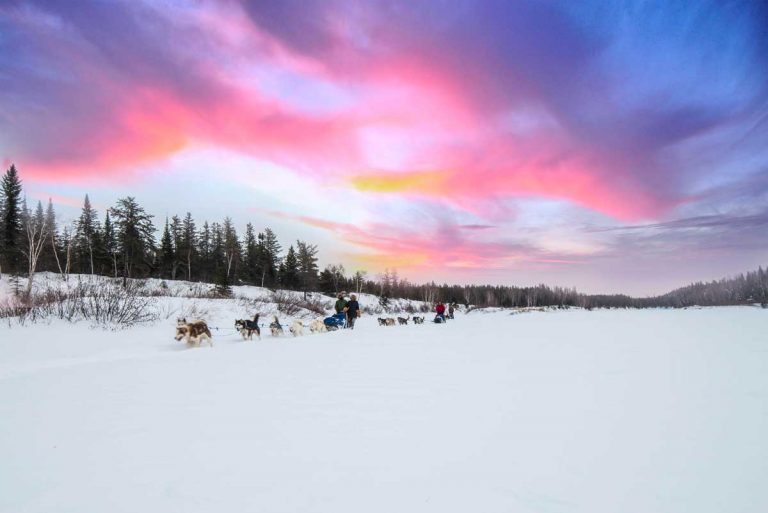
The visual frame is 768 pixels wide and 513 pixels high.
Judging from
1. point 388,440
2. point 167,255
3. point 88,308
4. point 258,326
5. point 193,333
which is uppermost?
point 167,255

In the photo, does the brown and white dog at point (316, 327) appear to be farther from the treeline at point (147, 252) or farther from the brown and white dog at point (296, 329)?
the treeline at point (147, 252)

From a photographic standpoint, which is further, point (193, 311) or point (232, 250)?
point (232, 250)

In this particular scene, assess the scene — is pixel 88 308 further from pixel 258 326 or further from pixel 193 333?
pixel 258 326

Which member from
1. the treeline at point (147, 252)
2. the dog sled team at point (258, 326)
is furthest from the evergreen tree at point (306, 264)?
the dog sled team at point (258, 326)

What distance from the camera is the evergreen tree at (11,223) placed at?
35.6m

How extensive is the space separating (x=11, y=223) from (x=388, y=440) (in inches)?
2305

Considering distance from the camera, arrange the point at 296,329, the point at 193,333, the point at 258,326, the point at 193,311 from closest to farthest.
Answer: the point at 193,333 < the point at 258,326 < the point at 296,329 < the point at 193,311

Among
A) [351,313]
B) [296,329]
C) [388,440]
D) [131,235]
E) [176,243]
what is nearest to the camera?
[388,440]

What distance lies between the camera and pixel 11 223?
3988 centimetres

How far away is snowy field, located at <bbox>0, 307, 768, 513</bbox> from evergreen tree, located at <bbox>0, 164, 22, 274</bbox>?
4472cm

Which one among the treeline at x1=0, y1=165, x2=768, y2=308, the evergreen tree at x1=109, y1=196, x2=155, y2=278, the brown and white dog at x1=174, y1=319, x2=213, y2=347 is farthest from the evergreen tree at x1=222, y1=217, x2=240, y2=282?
the brown and white dog at x1=174, y1=319, x2=213, y2=347

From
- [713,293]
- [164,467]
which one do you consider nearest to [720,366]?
[164,467]

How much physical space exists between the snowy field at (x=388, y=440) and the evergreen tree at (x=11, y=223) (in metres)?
44.7

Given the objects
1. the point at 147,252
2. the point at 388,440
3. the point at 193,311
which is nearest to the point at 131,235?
the point at 147,252
